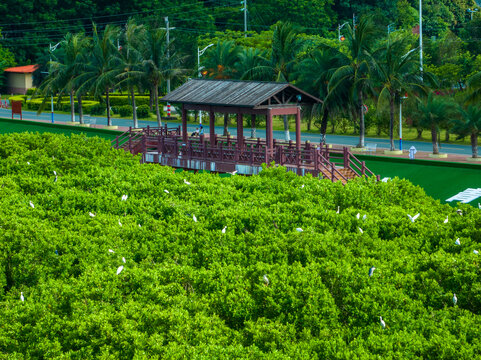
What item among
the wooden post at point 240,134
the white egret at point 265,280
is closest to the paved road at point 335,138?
the wooden post at point 240,134

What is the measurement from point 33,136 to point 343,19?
8984cm

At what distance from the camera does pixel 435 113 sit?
49.7 meters

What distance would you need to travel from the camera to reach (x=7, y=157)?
3102 centimetres

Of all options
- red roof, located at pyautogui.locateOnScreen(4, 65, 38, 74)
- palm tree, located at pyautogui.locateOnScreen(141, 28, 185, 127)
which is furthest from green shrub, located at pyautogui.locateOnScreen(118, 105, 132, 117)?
red roof, located at pyautogui.locateOnScreen(4, 65, 38, 74)

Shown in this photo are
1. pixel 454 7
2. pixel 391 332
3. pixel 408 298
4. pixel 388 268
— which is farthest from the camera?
pixel 454 7

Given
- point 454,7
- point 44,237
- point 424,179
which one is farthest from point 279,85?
point 454,7

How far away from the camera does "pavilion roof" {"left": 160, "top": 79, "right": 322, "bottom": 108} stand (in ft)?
127

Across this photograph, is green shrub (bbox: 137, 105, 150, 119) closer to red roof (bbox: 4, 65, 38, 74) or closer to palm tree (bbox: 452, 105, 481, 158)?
red roof (bbox: 4, 65, 38, 74)

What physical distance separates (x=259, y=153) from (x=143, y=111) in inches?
1845

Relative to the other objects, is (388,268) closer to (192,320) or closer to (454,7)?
(192,320)

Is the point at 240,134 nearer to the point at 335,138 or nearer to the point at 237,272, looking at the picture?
the point at 335,138

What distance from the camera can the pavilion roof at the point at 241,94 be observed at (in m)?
38.7

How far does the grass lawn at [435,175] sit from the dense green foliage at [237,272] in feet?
58.2

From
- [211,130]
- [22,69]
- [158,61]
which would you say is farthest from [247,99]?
[22,69]
